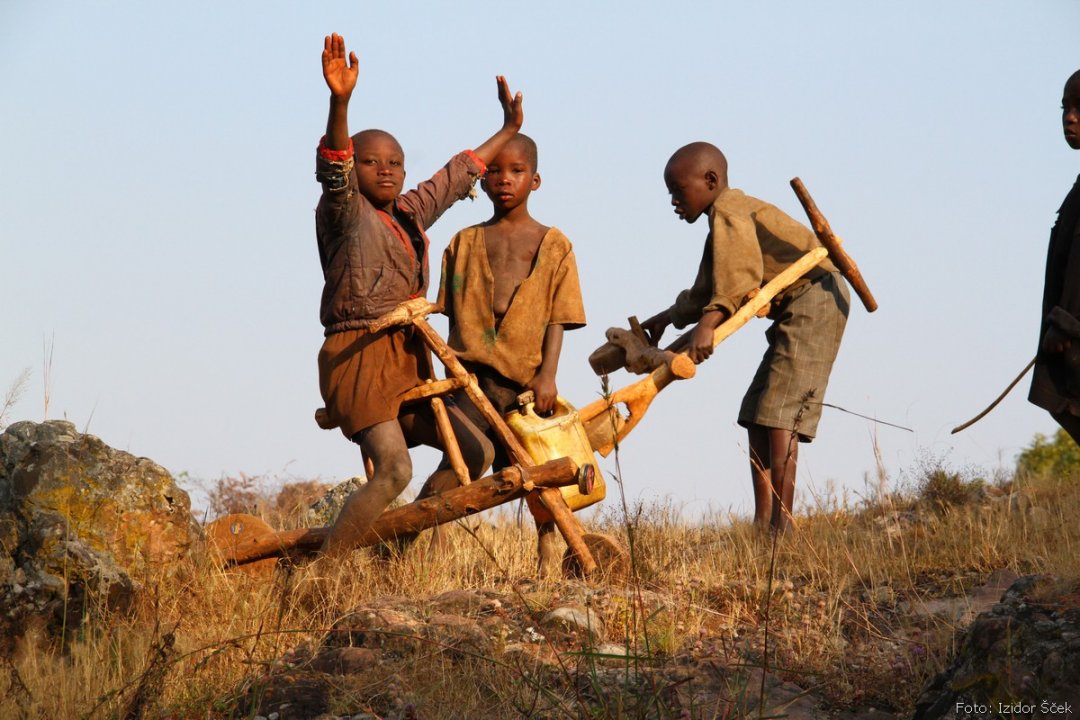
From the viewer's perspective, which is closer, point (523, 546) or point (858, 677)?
point (858, 677)

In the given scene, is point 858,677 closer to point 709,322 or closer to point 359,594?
point 359,594

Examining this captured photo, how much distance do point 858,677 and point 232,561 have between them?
2754 mm

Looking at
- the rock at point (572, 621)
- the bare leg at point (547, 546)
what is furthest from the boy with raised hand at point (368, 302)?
the rock at point (572, 621)

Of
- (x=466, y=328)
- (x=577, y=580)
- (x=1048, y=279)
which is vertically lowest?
(x=577, y=580)

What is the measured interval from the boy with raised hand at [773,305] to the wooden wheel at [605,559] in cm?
111

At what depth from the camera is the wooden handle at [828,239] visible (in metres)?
6.69

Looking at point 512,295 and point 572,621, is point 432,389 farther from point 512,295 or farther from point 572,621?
point 572,621

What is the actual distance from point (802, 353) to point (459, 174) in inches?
78.6

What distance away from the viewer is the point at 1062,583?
3922 millimetres

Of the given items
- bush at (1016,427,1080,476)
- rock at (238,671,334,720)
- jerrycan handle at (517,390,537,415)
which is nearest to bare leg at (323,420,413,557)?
jerrycan handle at (517,390,537,415)

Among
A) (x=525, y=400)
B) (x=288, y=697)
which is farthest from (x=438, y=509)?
(x=288, y=697)

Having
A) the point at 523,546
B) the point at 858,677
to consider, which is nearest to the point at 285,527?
the point at 523,546

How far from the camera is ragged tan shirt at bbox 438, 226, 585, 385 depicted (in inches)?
253

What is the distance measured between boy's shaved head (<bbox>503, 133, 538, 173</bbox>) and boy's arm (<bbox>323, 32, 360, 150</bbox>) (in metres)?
1.46
